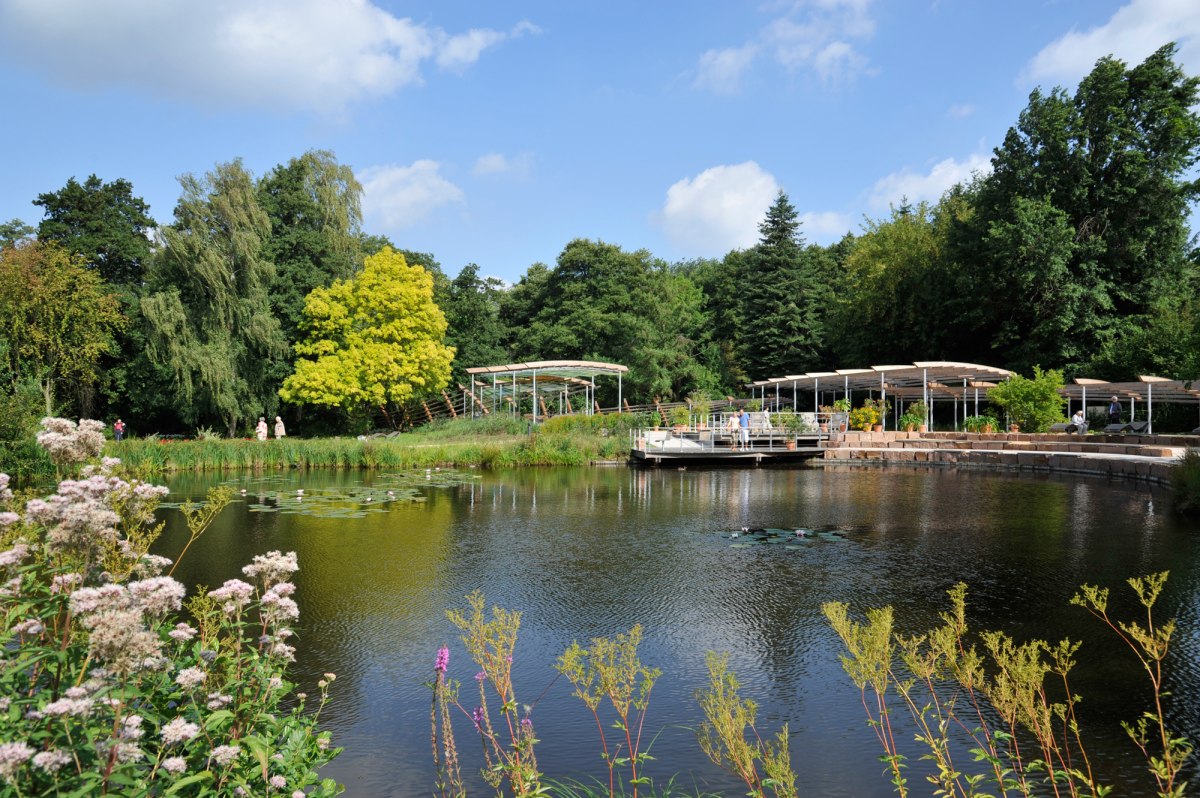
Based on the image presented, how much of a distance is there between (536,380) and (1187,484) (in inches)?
894

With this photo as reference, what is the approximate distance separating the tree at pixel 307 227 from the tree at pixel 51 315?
20.0 feet

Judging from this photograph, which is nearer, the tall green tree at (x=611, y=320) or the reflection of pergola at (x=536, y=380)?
the reflection of pergola at (x=536, y=380)

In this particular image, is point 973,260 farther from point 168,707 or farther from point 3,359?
point 168,707

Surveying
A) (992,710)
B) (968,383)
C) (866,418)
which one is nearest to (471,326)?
(866,418)

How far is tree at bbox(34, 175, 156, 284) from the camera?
1280 inches

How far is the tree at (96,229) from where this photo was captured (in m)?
32.5

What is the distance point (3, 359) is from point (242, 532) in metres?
11.4

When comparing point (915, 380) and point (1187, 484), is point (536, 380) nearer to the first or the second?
point (915, 380)

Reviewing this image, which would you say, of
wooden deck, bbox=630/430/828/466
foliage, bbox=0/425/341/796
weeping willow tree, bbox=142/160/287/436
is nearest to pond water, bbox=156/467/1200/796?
foliage, bbox=0/425/341/796

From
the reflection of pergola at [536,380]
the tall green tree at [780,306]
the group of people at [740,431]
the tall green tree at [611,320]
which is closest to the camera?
the group of people at [740,431]

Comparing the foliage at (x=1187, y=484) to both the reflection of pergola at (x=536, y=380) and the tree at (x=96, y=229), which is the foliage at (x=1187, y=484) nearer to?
the reflection of pergola at (x=536, y=380)

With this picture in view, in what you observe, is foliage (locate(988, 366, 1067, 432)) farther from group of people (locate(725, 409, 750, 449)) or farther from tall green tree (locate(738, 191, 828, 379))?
tall green tree (locate(738, 191, 828, 379))

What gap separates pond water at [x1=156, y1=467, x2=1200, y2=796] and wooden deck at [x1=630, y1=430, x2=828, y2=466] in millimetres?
6565

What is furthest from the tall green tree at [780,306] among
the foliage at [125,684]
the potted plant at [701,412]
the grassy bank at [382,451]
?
the foliage at [125,684]
